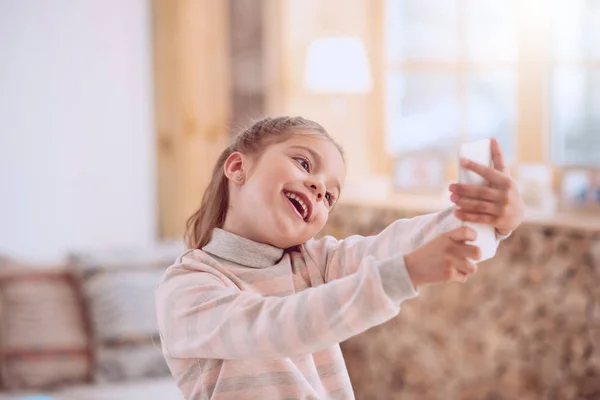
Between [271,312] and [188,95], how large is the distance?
10.6 ft

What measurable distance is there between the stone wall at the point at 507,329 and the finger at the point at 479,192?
1.67m

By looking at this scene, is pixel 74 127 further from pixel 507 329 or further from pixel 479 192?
pixel 479 192

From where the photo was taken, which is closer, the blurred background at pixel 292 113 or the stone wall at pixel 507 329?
the stone wall at pixel 507 329

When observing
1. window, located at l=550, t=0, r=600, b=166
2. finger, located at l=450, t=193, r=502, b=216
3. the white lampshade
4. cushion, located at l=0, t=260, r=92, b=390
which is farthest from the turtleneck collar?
the white lampshade

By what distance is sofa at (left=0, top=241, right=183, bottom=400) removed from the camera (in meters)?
2.94

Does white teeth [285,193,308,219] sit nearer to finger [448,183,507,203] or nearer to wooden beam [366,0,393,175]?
finger [448,183,507,203]

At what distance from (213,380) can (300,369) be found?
89 millimetres

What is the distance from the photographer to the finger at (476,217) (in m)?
0.78

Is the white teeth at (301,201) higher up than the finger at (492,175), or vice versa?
the finger at (492,175)

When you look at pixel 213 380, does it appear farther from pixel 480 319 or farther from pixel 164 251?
pixel 164 251

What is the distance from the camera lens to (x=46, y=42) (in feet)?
12.1

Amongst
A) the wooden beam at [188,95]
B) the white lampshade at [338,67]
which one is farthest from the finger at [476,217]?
the wooden beam at [188,95]

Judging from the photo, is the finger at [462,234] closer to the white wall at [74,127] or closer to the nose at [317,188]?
the nose at [317,188]

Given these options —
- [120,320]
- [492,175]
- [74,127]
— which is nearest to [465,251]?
[492,175]
